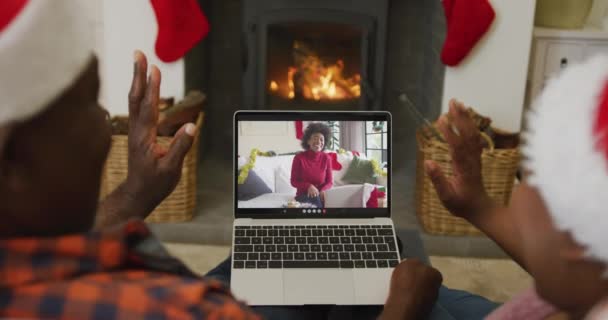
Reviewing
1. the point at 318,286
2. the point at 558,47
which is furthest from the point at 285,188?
the point at 558,47

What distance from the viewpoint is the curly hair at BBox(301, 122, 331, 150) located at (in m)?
1.50

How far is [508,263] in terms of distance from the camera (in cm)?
234

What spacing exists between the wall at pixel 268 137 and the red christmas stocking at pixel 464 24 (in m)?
1.00

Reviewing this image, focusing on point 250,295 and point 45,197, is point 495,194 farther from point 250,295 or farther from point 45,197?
point 45,197

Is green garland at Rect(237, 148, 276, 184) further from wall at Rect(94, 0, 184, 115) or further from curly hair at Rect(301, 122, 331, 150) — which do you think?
wall at Rect(94, 0, 184, 115)

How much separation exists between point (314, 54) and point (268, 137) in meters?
1.32

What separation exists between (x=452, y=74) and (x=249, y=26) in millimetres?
757

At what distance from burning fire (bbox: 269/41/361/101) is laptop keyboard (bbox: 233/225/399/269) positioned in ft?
4.37

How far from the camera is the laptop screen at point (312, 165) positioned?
4.87 ft

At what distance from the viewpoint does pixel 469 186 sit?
3.85 feet

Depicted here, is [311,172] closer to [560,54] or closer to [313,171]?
[313,171]

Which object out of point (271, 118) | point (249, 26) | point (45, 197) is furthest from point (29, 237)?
point (249, 26)

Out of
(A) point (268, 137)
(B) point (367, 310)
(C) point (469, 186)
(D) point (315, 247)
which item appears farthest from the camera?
(A) point (268, 137)

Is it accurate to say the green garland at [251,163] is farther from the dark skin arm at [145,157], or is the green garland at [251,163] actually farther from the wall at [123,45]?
the wall at [123,45]
